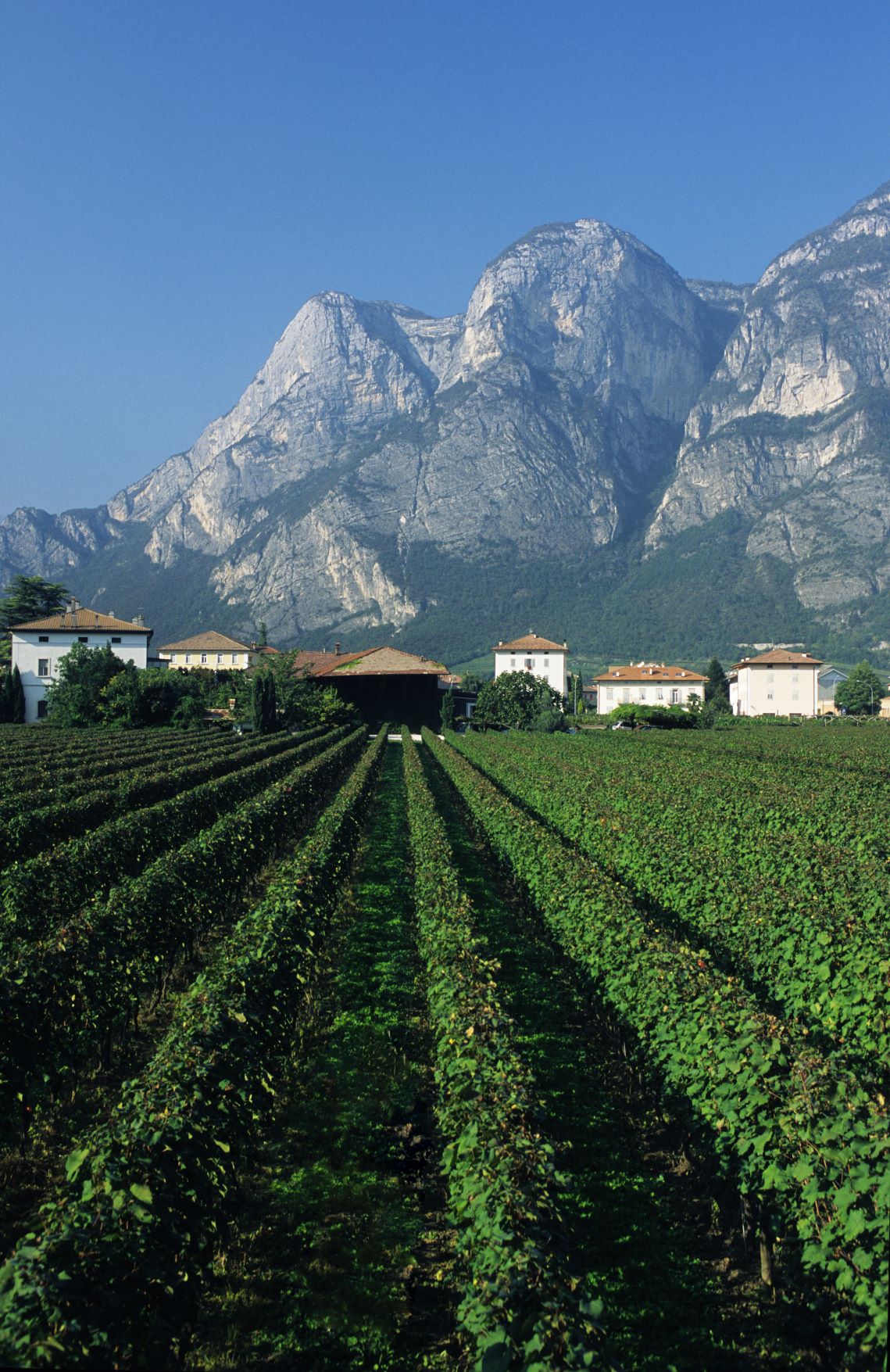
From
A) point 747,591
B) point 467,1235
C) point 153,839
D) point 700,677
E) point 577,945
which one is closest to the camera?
point 467,1235

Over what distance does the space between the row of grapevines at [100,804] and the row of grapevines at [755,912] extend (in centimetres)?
1138

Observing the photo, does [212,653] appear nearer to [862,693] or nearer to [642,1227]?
[862,693]

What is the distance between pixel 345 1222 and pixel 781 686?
366 feet

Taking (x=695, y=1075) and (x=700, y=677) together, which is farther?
(x=700, y=677)

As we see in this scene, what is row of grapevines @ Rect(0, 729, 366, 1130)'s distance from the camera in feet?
27.6

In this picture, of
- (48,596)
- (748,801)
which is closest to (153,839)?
(748,801)

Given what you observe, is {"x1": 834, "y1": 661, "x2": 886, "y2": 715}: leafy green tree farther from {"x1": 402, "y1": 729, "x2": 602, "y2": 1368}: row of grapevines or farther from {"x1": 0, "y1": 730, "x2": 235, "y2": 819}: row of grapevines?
{"x1": 402, "y1": 729, "x2": 602, "y2": 1368}: row of grapevines

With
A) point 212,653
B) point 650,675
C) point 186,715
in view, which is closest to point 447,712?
point 186,715

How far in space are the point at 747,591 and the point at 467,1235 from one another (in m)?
204

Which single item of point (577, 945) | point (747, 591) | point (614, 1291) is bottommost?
point (614, 1291)

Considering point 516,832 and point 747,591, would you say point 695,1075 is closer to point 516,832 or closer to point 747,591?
point 516,832

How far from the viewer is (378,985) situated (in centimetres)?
1292

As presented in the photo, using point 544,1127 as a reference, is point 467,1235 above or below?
above

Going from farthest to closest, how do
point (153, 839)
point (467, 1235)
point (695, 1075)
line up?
point (153, 839) < point (695, 1075) < point (467, 1235)
